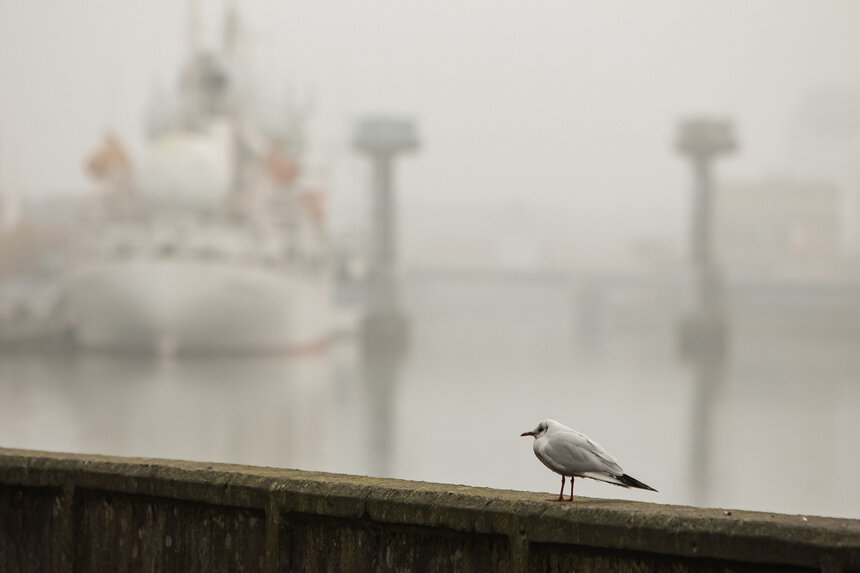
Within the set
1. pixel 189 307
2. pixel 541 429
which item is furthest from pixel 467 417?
pixel 541 429

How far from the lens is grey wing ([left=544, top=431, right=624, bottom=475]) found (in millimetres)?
2865

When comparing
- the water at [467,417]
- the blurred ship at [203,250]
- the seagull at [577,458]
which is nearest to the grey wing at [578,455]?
the seagull at [577,458]

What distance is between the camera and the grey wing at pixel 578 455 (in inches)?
113

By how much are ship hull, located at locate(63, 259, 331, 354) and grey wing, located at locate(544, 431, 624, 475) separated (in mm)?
28970

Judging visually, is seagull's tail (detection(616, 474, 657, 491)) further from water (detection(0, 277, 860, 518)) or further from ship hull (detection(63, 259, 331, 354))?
ship hull (detection(63, 259, 331, 354))

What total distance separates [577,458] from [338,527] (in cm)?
72

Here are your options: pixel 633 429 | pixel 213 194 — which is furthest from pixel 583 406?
pixel 213 194

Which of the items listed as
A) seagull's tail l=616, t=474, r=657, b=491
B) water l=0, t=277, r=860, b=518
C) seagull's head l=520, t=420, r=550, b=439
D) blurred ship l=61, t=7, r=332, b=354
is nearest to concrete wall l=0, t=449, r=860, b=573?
seagull's tail l=616, t=474, r=657, b=491

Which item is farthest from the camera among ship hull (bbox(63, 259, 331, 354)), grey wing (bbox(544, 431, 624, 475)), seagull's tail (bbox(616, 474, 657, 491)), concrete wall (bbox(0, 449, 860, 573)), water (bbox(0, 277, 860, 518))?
ship hull (bbox(63, 259, 331, 354))

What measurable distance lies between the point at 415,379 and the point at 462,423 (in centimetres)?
1099

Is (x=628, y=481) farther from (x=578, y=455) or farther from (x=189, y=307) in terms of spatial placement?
(x=189, y=307)

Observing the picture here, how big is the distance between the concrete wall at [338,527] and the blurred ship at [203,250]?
93.3 ft

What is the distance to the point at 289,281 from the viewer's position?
3378 centimetres

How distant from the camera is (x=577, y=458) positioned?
2893mm
